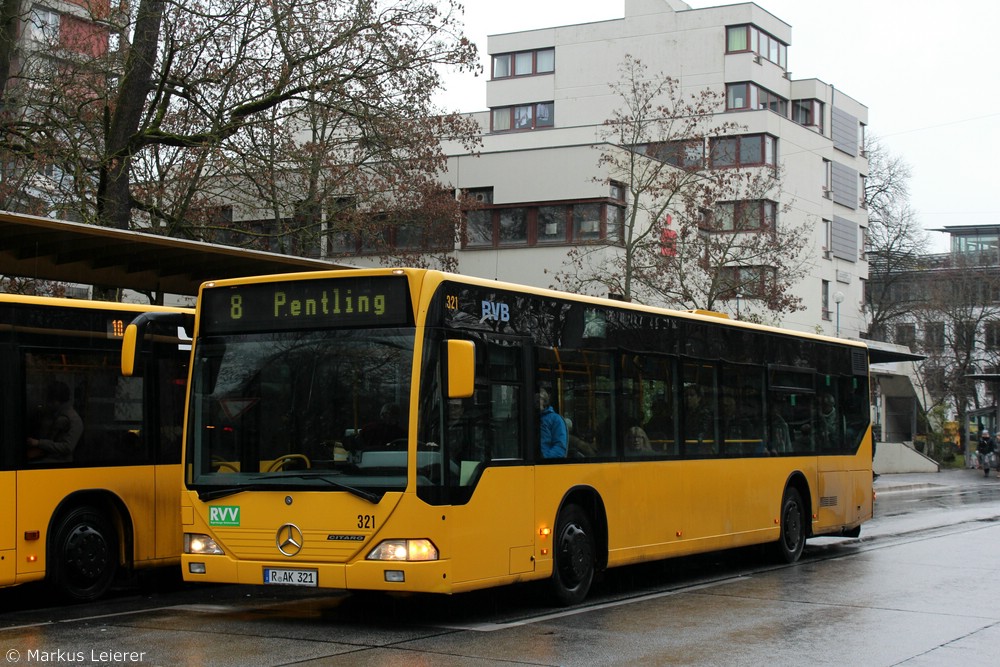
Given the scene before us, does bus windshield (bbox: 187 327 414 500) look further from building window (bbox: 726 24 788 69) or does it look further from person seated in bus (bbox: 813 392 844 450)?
building window (bbox: 726 24 788 69)

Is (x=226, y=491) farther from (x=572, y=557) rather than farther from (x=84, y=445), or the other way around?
(x=572, y=557)

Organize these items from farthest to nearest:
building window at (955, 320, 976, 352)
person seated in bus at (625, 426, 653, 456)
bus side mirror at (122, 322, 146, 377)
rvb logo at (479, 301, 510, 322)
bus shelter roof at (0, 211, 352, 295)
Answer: building window at (955, 320, 976, 352) < bus shelter roof at (0, 211, 352, 295) < person seated in bus at (625, 426, 653, 456) < rvb logo at (479, 301, 510, 322) < bus side mirror at (122, 322, 146, 377)

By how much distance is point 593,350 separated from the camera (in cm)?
1252

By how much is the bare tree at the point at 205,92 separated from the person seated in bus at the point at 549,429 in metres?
13.1

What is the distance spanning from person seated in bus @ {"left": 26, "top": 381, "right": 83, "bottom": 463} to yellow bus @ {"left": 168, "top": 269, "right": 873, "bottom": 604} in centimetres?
163

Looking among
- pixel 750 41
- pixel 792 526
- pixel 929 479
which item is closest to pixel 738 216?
pixel 929 479

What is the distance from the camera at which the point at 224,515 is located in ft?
34.8

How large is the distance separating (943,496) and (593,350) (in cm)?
2444

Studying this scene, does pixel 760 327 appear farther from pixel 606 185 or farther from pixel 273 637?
pixel 606 185

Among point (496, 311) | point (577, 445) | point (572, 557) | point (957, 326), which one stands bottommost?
point (572, 557)

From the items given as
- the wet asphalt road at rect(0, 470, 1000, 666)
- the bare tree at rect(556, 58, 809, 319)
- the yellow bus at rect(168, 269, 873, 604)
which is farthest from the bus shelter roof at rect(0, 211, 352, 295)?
the bare tree at rect(556, 58, 809, 319)

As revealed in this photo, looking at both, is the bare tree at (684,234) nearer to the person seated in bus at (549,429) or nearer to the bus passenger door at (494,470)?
the person seated in bus at (549,429)

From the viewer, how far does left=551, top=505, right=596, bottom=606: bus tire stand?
1168cm

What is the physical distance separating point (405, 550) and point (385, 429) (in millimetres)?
938
